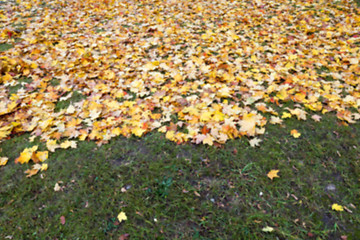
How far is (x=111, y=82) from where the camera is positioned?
361 cm

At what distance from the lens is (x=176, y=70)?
384cm

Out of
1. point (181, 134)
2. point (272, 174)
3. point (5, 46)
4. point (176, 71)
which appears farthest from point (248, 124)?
point (5, 46)

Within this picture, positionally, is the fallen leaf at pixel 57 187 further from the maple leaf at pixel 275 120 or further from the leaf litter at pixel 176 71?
the maple leaf at pixel 275 120

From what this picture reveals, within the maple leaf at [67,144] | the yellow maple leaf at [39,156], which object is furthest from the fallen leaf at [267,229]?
the yellow maple leaf at [39,156]

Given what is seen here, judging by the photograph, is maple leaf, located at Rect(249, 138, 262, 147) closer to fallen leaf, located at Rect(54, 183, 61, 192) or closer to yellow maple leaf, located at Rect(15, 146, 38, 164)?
fallen leaf, located at Rect(54, 183, 61, 192)

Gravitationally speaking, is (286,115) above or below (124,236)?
above

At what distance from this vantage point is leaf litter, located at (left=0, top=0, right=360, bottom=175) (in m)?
2.92

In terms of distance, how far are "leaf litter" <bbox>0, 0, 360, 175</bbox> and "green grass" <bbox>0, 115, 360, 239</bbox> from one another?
22 cm

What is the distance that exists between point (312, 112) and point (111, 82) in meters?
3.15

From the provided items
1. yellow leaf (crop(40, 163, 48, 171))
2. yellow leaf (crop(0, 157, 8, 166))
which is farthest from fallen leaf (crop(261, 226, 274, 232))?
yellow leaf (crop(0, 157, 8, 166))

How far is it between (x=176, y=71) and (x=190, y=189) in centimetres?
222

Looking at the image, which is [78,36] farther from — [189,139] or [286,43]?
[286,43]

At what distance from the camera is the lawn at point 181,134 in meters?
2.08

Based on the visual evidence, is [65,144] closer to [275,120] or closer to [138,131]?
[138,131]
